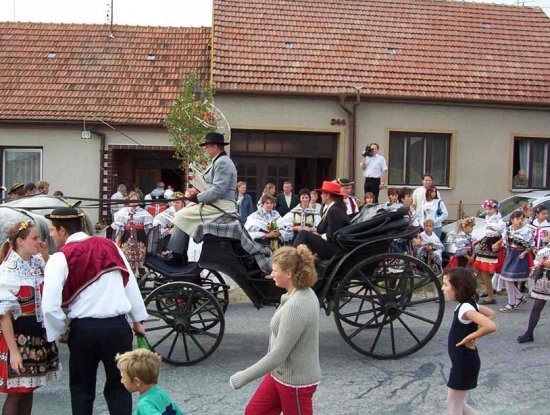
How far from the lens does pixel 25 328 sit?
14.2 feet

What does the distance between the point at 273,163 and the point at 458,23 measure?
7.19 m

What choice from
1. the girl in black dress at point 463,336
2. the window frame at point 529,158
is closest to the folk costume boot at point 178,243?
the girl in black dress at point 463,336

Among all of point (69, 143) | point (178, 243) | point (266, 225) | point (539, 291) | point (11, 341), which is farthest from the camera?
point (69, 143)

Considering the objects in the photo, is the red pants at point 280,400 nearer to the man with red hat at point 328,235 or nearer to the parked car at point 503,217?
the man with red hat at point 328,235

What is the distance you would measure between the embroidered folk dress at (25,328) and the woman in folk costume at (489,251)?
23.0 ft

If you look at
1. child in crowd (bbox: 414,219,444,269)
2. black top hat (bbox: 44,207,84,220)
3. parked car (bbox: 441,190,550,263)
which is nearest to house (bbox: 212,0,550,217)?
parked car (bbox: 441,190,550,263)

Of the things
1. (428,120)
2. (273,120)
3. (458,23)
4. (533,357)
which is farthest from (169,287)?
(458,23)

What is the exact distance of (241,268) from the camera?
6719mm

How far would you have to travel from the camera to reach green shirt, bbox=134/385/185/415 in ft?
11.3

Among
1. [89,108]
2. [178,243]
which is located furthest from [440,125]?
[178,243]

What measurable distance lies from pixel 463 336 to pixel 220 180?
9.60 ft

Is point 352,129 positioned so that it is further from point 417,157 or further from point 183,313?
point 183,313

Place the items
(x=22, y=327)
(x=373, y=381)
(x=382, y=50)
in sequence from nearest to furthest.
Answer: (x=22, y=327), (x=373, y=381), (x=382, y=50)

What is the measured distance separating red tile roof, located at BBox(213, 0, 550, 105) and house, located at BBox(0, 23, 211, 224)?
7.08 ft
